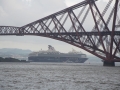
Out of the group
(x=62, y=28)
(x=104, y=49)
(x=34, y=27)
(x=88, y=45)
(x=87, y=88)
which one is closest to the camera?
(x=87, y=88)

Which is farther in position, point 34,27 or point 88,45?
point 34,27

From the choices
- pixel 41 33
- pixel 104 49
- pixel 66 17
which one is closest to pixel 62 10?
pixel 66 17

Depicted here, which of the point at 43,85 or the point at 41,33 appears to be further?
the point at 41,33

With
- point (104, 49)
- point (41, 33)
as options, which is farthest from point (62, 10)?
point (104, 49)

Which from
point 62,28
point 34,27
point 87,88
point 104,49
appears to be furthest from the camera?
point 34,27

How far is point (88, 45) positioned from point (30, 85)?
53.5m

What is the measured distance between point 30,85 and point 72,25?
184 ft

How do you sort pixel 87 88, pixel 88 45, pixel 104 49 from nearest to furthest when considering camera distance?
pixel 87 88
pixel 104 49
pixel 88 45

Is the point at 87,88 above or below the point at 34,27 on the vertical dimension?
below

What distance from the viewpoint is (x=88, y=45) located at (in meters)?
96.6

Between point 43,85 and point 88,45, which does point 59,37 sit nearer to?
point 88,45

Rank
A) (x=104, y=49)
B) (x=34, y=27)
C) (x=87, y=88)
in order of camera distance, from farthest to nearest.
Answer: (x=34, y=27)
(x=104, y=49)
(x=87, y=88)

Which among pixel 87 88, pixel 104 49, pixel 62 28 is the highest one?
pixel 62 28

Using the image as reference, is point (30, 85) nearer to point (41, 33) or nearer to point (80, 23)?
point (80, 23)
